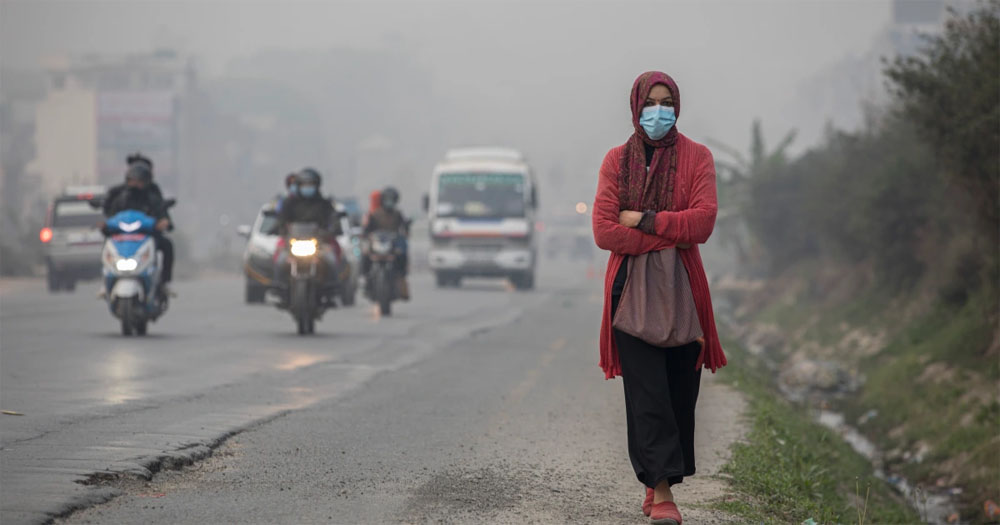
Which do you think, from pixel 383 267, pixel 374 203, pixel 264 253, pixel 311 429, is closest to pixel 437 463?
pixel 311 429

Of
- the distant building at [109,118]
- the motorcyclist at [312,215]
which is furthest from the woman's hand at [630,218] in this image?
the distant building at [109,118]

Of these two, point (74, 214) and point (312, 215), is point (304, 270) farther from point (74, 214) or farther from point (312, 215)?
point (74, 214)

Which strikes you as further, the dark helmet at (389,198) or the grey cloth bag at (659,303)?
the dark helmet at (389,198)

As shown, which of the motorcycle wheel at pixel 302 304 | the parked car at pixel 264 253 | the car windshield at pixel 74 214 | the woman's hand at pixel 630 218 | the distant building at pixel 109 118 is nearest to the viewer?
the woman's hand at pixel 630 218

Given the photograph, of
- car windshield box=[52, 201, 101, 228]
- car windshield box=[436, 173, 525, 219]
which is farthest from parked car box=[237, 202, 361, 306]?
car windshield box=[436, 173, 525, 219]

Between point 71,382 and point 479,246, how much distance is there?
22.4 meters

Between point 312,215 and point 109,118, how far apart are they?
93893 millimetres

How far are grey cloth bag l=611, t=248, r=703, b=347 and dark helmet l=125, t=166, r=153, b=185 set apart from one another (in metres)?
10.1

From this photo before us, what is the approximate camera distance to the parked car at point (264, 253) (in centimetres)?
2141

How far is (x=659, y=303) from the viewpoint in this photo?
218 inches

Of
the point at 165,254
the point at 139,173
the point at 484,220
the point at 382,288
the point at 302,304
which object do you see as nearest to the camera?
the point at 139,173

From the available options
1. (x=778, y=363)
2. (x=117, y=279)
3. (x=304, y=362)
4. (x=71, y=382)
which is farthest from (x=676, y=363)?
(x=778, y=363)

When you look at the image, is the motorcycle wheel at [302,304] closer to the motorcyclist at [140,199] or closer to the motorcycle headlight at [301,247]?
the motorcycle headlight at [301,247]

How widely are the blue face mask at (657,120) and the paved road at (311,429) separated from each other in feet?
5.78
